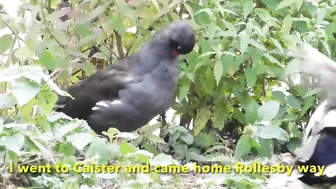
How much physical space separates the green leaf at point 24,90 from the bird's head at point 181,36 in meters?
1.11

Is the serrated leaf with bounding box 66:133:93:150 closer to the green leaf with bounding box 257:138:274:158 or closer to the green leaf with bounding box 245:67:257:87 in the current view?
the green leaf with bounding box 257:138:274:158

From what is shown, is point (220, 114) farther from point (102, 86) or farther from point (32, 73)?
point (32, 73)

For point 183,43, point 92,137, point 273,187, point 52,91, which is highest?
point 183,43

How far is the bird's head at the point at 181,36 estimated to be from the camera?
109 inches

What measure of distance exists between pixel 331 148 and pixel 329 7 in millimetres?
1471

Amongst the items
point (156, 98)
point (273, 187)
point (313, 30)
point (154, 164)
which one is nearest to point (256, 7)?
point (313, 30)

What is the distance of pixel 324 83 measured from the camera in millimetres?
1816

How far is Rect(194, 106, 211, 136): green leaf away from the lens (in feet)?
9.62

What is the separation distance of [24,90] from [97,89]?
115 centimetres

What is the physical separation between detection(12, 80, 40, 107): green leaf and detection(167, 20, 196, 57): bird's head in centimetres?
111

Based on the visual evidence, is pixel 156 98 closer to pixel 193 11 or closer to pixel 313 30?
pixel 193 11

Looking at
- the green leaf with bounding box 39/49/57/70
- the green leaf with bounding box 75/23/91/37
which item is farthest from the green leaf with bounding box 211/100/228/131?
the green leaf with bounding box 39/49/57/70

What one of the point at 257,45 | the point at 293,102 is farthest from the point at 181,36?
the point at 293,102

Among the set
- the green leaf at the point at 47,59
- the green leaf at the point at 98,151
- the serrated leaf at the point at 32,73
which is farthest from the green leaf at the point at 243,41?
the serrated leaf at the point at 32,73
